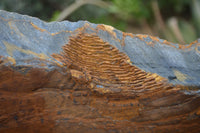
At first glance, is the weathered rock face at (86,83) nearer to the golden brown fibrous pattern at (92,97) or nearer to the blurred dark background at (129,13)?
the golden brown fibrous pattern at (92,97)

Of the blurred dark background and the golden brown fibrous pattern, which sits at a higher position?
the blurred dark background

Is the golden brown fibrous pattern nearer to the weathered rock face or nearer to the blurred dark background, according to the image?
the weathered rock face

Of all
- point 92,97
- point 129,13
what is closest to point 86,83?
point 92,97

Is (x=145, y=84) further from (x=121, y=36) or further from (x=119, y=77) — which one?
(x=121, y=36)

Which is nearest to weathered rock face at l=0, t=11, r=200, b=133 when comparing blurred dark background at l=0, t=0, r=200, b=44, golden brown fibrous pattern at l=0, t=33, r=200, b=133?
golden brown fibrous pattern at l=0, t=33, r=200, b=133

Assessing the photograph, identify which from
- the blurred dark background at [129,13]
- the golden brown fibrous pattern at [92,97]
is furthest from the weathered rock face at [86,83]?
the blurred dark background at [129,13]

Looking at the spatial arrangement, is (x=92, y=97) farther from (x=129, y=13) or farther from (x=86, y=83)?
(x=129, y=13)
